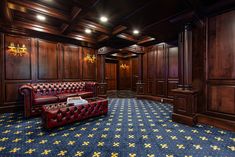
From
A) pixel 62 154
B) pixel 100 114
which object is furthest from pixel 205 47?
pixel 62 154

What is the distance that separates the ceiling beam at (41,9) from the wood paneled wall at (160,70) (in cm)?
446

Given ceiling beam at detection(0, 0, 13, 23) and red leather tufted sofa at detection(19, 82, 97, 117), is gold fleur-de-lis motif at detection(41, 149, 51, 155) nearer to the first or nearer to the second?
red leather tufted sofa at detection(19, 82, 97, 117)

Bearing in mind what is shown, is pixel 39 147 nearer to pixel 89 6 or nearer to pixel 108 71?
pixel 89 6

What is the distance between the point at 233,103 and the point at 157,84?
3520 mm

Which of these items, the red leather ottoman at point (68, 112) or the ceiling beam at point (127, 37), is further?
the ceiling beam at point (127, 37)

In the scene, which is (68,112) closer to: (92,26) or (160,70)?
(92,26)

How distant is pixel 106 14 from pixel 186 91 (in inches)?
124

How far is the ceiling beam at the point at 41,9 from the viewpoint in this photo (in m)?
3.14

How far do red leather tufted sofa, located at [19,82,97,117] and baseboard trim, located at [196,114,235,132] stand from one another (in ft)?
14.0

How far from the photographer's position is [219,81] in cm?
312

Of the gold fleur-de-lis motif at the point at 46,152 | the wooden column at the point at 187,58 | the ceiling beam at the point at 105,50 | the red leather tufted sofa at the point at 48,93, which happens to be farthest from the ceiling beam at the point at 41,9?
the wooden column at the point at 187,58

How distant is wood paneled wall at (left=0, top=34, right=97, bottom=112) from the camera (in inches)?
175

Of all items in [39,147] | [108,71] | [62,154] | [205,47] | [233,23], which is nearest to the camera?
[62,154]

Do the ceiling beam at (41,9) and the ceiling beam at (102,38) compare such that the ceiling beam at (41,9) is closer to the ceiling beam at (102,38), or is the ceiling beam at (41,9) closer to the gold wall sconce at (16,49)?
the gold wall sconce at (16,49)
